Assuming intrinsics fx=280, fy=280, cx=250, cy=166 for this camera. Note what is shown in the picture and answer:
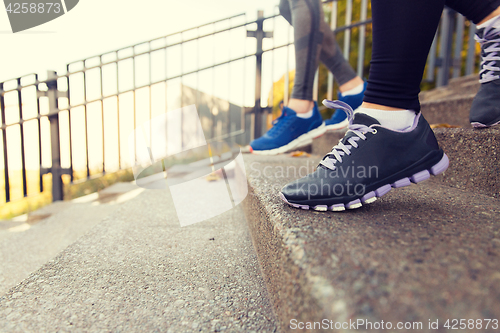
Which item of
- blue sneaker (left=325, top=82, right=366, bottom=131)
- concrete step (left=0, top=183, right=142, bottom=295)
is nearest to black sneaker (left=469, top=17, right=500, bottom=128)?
blue sneaker (left=325, top=82, right=366, bottom=131)

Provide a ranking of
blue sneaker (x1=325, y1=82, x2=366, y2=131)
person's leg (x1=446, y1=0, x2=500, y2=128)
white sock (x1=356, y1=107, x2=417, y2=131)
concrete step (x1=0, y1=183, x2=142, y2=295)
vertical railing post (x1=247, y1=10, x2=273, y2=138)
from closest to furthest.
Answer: white sock (x1=356, y1=107, x2=417, y2=131)
person's leg (x1=446, y1=0, x2=500, y2=128)
concrete step (x1=0, y1=183, x2=142, y2=295)
blue sneaker (x1=325, y1=82, x2=366, y2=131)
vertical railing post (x1=247, y1=10, x2=273, y2=138)

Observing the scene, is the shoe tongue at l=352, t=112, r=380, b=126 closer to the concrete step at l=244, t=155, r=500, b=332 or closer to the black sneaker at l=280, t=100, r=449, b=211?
the black sneaker at l=280, t=100, r=449, b=211

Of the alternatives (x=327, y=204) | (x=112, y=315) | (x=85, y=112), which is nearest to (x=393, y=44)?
(x=327, y=204)

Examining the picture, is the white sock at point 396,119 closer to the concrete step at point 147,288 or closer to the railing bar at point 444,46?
the concrete step at point 147,288

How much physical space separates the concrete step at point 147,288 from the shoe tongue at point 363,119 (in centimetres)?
54

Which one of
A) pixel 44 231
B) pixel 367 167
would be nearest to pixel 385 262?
pixel 367 167

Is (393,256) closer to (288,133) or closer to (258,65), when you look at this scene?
(288,133)

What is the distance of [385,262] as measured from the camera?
1.46 ft

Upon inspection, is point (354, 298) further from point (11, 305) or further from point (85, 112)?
point (85, 112)

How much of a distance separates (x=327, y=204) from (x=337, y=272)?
1.02 ft

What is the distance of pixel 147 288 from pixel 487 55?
1.43m

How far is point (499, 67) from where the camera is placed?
1.00 meters

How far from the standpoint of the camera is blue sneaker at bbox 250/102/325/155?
1626mm

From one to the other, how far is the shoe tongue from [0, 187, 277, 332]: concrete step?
0.54 meters
